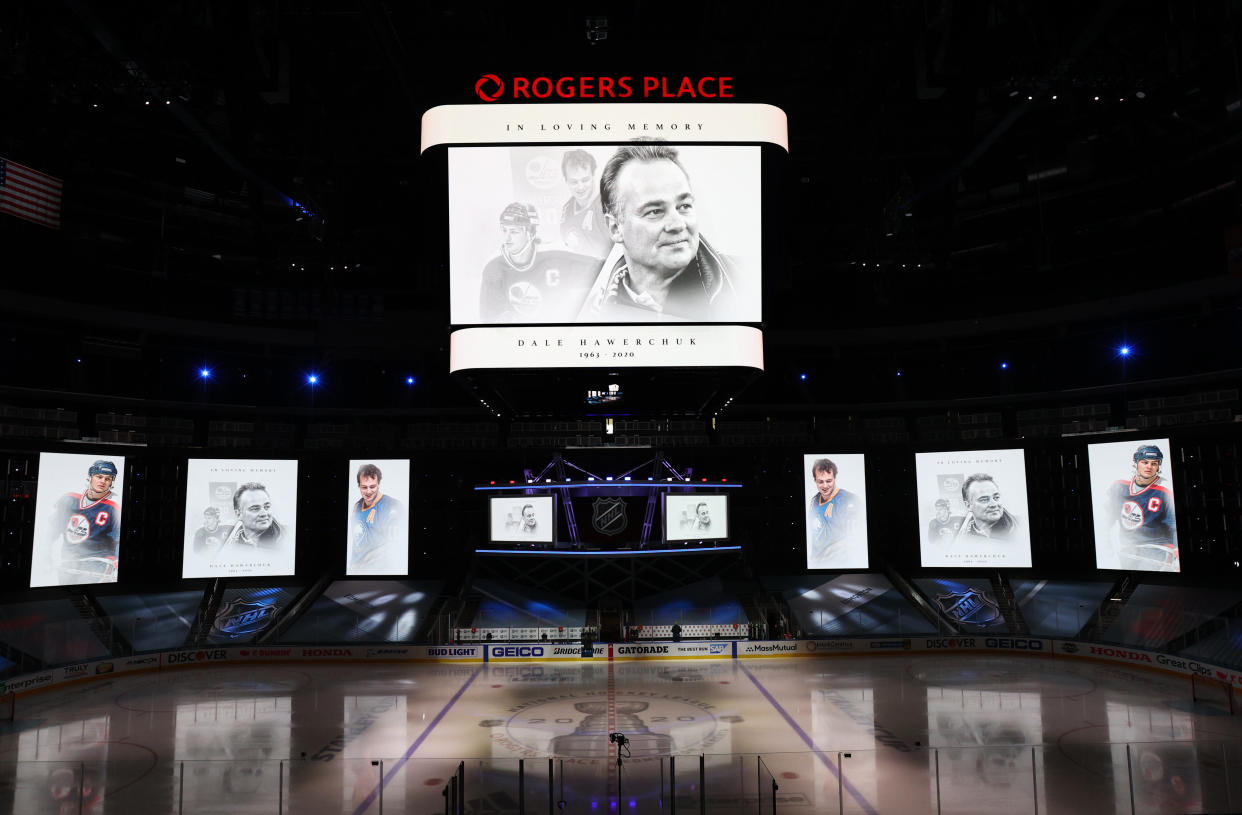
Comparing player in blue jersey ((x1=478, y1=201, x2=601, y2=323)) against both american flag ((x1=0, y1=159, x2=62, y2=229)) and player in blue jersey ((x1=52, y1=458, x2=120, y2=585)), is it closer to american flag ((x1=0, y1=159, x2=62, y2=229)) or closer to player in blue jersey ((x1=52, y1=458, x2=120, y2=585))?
american flag ((x1=0, y1=159, x2=62, y2=229))

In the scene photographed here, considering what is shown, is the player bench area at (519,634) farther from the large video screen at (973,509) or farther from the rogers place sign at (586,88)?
the rogers place sign at (586,88)

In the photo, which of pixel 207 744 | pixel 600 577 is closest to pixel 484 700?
pixel 207 744

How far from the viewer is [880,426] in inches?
1396

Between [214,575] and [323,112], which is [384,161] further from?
[214,575]

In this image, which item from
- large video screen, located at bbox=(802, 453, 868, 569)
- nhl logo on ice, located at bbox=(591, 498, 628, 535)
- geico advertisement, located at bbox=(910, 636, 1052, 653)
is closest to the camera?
geico advertisement, located at bbox=(910, 636, 1052, 653)

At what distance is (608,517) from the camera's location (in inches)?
1169

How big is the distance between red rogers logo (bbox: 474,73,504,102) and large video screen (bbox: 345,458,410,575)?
21.5 metres

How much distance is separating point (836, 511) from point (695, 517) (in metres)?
6.51

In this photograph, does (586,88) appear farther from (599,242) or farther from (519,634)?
(519,634)

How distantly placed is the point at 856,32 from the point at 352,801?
17.3 m

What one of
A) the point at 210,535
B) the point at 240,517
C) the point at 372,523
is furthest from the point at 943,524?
the point at 210,535

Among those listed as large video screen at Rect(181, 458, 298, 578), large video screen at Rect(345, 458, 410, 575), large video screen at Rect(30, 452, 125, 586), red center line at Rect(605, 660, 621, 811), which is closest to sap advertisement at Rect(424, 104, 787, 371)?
red center line at Rect(605, 660, 621, 811)

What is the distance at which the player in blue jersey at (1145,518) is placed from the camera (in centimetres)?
2648

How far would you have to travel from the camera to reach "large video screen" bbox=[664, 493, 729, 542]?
96.6ft
